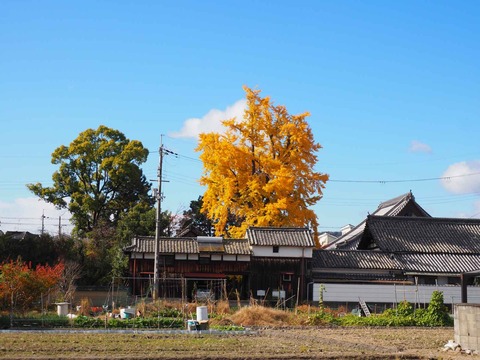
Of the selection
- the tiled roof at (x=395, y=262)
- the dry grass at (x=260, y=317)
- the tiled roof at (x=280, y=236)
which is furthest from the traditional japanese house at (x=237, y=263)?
the dry grass at (x=260, y=317)

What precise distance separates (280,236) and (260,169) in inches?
227

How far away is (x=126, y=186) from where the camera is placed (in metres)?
48.1

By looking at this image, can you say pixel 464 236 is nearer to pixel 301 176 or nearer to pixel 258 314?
pixel 301 176

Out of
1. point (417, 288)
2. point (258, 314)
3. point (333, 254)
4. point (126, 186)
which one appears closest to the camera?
point (258, 314)

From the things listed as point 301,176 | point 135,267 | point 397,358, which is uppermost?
point 301,176

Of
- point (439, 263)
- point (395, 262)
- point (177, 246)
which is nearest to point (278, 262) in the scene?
point (177, 246)

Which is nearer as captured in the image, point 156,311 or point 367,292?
point 156,311

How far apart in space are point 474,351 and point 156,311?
12174mm

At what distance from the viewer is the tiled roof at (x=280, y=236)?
35906mm

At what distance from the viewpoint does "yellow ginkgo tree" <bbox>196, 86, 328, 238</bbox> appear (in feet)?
130

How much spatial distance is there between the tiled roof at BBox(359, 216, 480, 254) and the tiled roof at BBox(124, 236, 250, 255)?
861 centimetres

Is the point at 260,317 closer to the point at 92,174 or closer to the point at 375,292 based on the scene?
the point at 375,292

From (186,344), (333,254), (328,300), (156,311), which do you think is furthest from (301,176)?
(186,344)

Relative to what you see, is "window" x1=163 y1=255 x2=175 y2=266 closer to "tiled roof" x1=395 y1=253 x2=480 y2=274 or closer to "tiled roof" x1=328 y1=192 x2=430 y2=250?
"tiled roof" x1=395 y1=253 x2=480 y2=274
